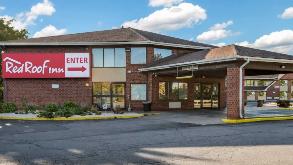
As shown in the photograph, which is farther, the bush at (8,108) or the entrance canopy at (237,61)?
the bush at (8,108)

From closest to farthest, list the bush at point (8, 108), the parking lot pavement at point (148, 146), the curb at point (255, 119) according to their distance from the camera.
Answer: the parking lot pavement at point (148, 146) < the curb at point (255, 119) < the bush at point (8, 108)

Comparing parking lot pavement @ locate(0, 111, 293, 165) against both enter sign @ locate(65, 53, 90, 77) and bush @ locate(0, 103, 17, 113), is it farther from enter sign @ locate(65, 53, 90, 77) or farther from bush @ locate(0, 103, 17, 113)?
enter sign @ locate(65, 53, 90, 77)

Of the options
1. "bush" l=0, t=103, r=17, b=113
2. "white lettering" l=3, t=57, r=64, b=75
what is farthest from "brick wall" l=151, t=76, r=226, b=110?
"bush" l=0, t=103, r=17, b=113

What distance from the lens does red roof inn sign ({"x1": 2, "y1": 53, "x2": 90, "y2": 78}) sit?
27203 millimetres

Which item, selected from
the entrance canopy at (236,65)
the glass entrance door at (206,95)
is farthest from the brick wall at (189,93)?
the entrance canopy at (236,65)

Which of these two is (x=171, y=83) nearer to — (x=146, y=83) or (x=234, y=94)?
(x=146, y=83)

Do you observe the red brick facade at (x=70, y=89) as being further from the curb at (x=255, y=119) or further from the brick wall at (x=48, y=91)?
the curb at (x=255, y=119)

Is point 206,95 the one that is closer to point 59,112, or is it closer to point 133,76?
point 133,76

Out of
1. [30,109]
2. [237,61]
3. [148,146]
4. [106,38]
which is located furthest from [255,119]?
[30,109]

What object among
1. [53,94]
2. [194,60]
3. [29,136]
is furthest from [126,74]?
[29,136]

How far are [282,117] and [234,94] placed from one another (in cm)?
355

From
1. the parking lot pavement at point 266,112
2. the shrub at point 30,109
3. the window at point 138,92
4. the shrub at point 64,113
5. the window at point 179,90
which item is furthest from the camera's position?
the window at point 179,90

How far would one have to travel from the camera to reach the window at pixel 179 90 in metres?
28.7

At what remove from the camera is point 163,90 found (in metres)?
28.2
